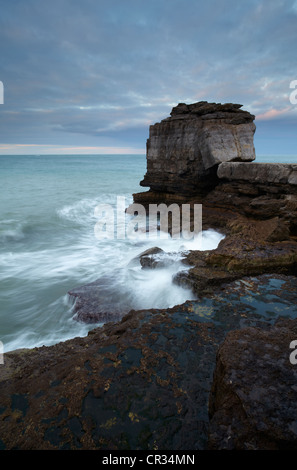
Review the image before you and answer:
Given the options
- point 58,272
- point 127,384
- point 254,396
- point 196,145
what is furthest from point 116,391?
point 196,145

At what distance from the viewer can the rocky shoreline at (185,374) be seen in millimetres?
1707

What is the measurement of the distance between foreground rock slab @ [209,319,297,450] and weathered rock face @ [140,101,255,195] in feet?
28.9

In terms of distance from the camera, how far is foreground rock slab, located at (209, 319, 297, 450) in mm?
1498

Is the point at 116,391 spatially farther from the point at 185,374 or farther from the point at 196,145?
the point at 196,145

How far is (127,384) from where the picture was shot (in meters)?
2.31

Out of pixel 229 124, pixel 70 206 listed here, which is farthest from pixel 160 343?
pixel 70 206

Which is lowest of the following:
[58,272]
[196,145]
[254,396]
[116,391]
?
[58,272]

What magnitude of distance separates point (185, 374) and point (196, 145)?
10.2m

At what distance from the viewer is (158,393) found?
2221mm

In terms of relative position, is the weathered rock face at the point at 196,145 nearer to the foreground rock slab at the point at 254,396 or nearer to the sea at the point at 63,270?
the sea at the point at 63,270

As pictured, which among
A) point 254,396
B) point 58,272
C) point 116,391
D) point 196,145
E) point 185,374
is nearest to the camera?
point 254,396

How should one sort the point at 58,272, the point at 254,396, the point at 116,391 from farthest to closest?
the point at 58,272
the point at 116,391
the point at 254,396

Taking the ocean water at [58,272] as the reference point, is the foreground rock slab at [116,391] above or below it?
above

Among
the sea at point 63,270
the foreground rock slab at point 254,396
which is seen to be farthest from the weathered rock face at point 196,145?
the foreground rock slab at point 254,396
